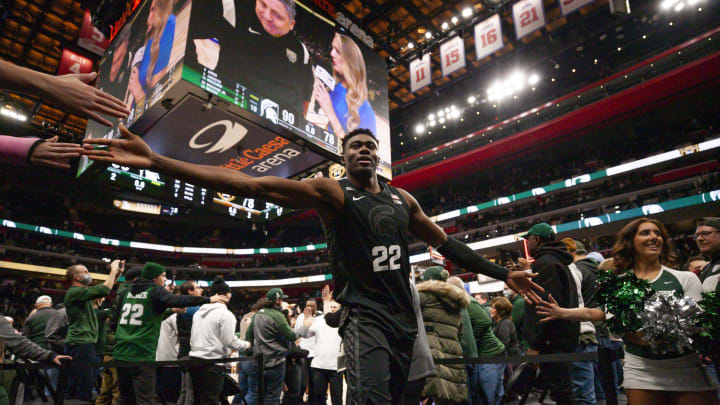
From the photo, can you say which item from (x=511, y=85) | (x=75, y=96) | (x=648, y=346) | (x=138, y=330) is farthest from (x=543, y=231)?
(x=511, y=85)

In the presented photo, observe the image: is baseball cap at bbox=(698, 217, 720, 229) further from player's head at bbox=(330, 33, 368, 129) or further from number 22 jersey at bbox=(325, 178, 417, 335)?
player's head at bbox=(330, 33, 368, 129)

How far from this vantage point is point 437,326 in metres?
3.75

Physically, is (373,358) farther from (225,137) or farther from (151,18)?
(151,18)

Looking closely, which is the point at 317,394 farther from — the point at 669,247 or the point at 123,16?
the point at 123,16

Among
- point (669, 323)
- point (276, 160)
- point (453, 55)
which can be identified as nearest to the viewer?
point (669, 323)

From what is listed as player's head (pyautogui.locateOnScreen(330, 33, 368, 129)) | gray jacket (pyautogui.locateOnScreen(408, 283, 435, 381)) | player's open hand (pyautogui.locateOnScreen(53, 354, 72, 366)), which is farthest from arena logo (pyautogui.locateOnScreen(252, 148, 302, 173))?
gray jacket (pyautogui.locateOnScreen(408, 283, 435, 381))

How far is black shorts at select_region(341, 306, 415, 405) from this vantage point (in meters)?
1.77

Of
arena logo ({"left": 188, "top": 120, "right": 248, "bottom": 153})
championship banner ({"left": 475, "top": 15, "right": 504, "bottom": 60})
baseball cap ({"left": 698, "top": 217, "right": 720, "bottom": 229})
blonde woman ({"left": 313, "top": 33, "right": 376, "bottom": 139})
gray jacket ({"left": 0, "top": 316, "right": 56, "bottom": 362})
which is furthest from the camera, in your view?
championship banner ({"left": 475, "top": 15, "right": 504, "bottom": 60})

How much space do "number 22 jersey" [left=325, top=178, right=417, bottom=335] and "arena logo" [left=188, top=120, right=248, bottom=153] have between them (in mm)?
5147

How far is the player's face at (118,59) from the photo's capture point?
7.70 meters

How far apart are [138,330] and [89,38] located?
10.3 m

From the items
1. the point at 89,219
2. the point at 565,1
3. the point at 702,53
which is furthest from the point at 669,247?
the point at 89,219

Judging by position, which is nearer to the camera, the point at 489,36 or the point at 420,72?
the point at 489,36

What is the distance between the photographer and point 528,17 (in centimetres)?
1045
